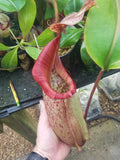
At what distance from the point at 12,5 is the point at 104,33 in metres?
0.31

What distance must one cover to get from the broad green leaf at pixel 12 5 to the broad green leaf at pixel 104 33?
239mm

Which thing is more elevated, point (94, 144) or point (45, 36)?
point (45, 36)

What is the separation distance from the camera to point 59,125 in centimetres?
50

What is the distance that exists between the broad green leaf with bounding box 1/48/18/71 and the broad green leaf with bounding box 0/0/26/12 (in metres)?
0.14

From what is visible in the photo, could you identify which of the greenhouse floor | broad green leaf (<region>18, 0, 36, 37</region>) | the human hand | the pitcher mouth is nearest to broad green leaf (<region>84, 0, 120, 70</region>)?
the pitcher mouth

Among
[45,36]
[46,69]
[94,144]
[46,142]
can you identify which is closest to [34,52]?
[45,36]

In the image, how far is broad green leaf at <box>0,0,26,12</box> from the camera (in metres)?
0.48

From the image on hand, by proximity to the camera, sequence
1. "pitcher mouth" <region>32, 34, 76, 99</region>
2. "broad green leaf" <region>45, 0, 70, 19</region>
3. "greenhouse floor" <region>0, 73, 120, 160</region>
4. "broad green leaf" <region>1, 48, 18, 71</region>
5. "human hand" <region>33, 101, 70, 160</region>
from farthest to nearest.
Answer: "greenhouse floor" <region>0, 73, 120, 160</region> < "human hand" <region>33, 101, 70, 160</region> < "broad green leaf" <region>1, 48, 18, 71</region> < "broad green leaf" <region>45, 0, 70, 19</region> < "pitcher mouth" <region>32, 34, 76, 99</region>

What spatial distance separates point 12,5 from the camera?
19.2 inches

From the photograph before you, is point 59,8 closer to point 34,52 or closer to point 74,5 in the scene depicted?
point 74,5

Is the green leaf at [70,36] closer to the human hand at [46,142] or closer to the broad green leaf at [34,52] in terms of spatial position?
the broad green leaf at [34,52]

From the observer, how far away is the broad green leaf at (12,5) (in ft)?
1.58

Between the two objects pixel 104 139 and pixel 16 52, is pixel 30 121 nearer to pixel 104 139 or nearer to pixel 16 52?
pixel 16 52

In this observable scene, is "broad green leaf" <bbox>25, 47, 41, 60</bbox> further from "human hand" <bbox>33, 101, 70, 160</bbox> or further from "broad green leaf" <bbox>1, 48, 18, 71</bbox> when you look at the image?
"human hand" <bbox>33, 101, 70, 160</bbox>
